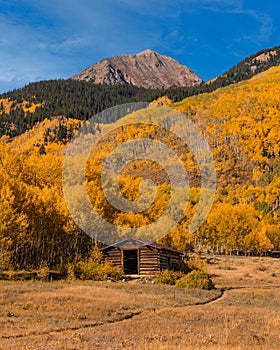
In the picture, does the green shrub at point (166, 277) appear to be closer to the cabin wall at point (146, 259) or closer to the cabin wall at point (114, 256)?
the cabin wall at point (146, 259)

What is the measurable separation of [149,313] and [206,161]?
15142cm

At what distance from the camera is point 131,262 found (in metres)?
53.8

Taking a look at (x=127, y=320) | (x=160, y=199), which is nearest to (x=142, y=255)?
(x=160, y=199)

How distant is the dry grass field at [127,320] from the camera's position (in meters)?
15.2

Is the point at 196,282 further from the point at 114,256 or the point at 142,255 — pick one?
the point at 114,256

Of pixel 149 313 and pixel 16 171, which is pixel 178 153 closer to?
pixel 16 171

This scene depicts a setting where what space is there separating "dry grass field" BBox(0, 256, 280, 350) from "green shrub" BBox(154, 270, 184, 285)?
853 centimetres

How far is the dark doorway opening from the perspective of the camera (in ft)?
171

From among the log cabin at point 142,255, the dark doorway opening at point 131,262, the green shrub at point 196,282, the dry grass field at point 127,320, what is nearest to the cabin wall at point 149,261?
the log cabin at point 142,255

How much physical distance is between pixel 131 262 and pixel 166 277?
1088cm

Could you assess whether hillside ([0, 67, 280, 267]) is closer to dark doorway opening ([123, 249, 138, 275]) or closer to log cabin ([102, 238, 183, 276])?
dark doorway opening ([123, 249, 138, 275])

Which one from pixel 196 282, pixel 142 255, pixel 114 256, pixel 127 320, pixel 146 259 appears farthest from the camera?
pixel 114 256

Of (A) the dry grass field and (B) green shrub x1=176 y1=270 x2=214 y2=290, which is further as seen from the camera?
(B) green shrub x1=176 y1=270 x2=214 y2=290

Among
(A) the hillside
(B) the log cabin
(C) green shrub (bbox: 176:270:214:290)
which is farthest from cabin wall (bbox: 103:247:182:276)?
(C) green shrub (bbox: 176:270:214:290)
